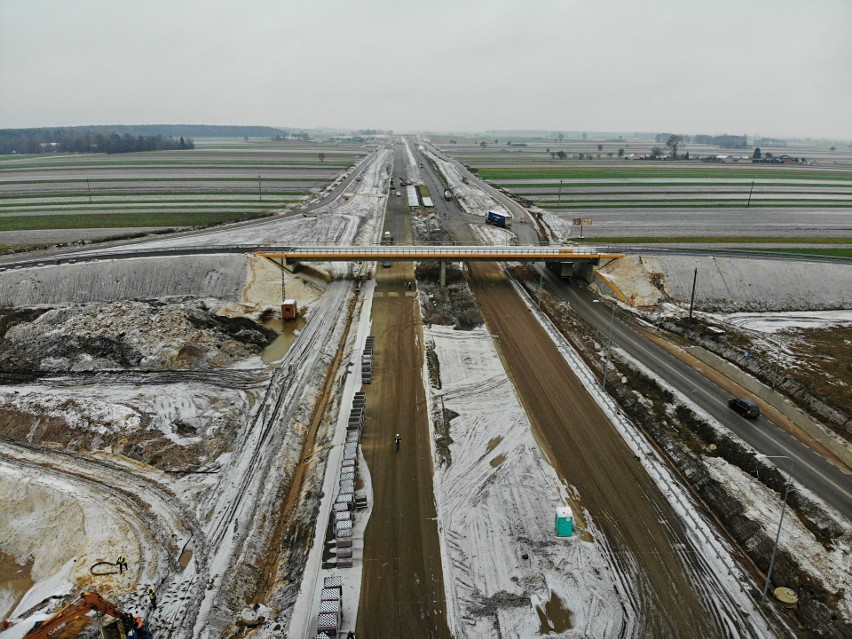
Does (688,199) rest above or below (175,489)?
above

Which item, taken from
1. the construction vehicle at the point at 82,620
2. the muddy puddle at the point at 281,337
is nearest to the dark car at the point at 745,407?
the muddy puddle at the point at 281,337

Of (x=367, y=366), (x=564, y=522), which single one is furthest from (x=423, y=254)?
(x=564, y=522)

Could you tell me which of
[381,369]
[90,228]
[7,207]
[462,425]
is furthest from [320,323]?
[7,207]

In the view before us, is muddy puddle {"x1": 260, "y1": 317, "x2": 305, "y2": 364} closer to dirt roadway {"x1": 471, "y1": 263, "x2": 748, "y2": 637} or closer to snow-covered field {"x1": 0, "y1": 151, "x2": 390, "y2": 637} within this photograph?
snow-covered field {"x1": 0, "y1": 151, "x2": 390, "y2": 637}

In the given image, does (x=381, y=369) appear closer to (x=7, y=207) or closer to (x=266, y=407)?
(x=266, y=407)

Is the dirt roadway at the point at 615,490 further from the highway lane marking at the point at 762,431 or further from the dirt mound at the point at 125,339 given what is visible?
→ the dirt mound at the point at 125,339

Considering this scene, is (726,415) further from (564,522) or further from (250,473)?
(250,473)
